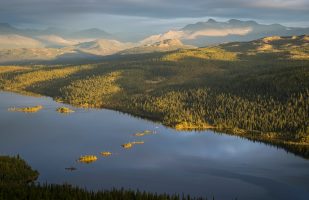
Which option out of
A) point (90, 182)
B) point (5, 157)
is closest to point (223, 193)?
point (90, 182)

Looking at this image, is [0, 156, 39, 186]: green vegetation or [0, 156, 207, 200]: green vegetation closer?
[0, 156, 207, 200]: green vegetation

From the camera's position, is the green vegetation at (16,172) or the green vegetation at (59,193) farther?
the green vegetation at (16,172)

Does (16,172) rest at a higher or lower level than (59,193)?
lower

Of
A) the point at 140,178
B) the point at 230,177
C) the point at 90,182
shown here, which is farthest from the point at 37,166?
the point at 230,177

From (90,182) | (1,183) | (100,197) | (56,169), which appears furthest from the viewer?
(56,169)

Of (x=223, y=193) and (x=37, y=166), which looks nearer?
(x=223, y=193)

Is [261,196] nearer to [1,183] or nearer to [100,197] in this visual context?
[100,197]

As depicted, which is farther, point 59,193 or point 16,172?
point 16,172

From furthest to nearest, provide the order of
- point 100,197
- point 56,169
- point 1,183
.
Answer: point 56,169, point 1,183, point 100,197

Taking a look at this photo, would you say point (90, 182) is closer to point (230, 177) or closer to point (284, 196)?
point (230, 177)
